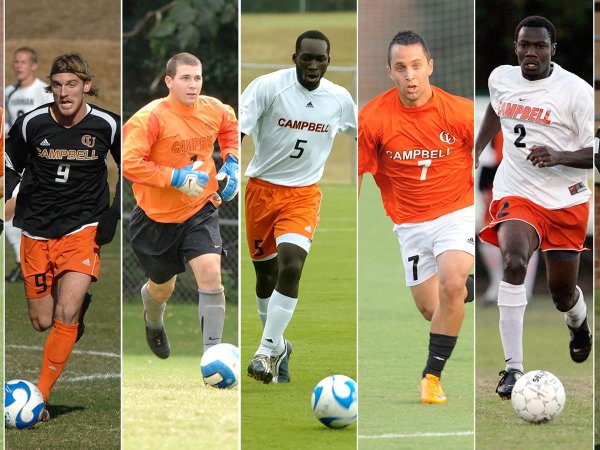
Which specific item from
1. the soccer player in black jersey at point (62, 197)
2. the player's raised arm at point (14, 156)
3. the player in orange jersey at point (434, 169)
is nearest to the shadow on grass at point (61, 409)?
the soccer player in black jersey at point (62, 197)

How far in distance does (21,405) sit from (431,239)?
2.46 m

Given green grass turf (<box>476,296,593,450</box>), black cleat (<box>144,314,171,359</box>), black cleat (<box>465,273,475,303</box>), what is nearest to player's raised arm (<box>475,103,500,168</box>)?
black cleat (<box>465,273,475,303</box>)

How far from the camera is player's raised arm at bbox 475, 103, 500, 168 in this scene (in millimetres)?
6477

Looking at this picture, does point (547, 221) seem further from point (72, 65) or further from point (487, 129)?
point (72, 65)

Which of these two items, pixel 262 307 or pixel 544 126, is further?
pixel 262 307

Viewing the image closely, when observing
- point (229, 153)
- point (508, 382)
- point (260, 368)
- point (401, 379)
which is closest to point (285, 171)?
point (229, 153)

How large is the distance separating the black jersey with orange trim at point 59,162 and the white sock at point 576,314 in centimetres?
274

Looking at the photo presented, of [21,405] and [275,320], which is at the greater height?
[275,320]

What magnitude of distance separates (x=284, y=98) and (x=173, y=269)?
1195mm

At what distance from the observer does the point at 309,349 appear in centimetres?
671

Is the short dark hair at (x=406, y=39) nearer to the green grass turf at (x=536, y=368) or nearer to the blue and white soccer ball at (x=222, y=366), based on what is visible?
the green grass turf at (x=536, y=368)

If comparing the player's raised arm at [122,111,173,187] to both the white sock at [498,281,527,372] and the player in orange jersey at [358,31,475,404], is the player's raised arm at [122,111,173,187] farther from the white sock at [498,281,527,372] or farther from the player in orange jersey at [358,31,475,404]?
the white sock at [498,281,527,372]

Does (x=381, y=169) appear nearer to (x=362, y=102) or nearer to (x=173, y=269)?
(x=362, y=102)

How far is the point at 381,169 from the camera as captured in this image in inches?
261
